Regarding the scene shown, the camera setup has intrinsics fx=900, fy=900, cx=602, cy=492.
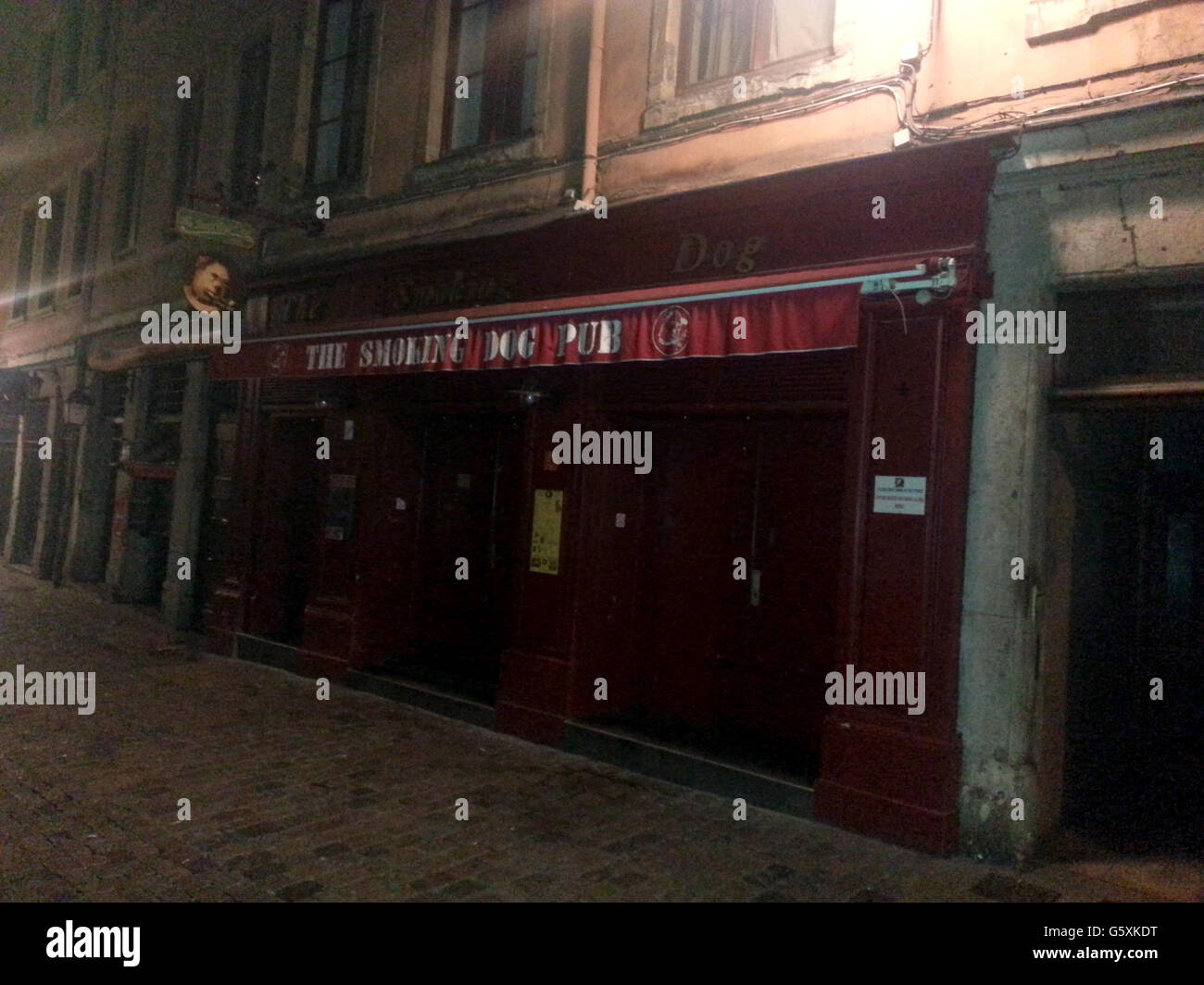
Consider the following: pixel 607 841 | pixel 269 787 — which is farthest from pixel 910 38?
pixel 269 787

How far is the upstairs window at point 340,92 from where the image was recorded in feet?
31.4

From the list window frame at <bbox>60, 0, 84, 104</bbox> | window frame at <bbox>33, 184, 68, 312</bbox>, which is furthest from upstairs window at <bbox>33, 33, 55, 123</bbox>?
window frame at <bbox>33, 184, 68, 312</bbox>

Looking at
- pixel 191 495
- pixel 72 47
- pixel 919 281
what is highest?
pixel 72 47

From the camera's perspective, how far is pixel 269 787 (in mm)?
5668

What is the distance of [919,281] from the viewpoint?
16.2 ft

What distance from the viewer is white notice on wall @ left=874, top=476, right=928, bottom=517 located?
5.11 meters

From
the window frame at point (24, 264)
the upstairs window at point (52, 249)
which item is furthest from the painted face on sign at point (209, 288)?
the window frame at point (24, 264)

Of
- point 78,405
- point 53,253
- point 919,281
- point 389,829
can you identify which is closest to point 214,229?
point 78,405

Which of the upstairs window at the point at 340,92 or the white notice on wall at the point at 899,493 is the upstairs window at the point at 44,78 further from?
the white notice on wall at the point at 899,493

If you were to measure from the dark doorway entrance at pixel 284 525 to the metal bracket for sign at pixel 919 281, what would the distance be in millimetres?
6519

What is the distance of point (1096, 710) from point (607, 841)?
3.15m

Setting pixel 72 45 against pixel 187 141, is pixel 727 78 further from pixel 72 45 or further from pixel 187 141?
pixel 72 45

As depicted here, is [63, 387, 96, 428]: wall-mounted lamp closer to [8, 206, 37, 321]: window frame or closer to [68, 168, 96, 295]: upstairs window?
[68, 168, 96, 295]: upstairs window

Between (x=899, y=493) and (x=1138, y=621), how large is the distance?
196 centimetres
